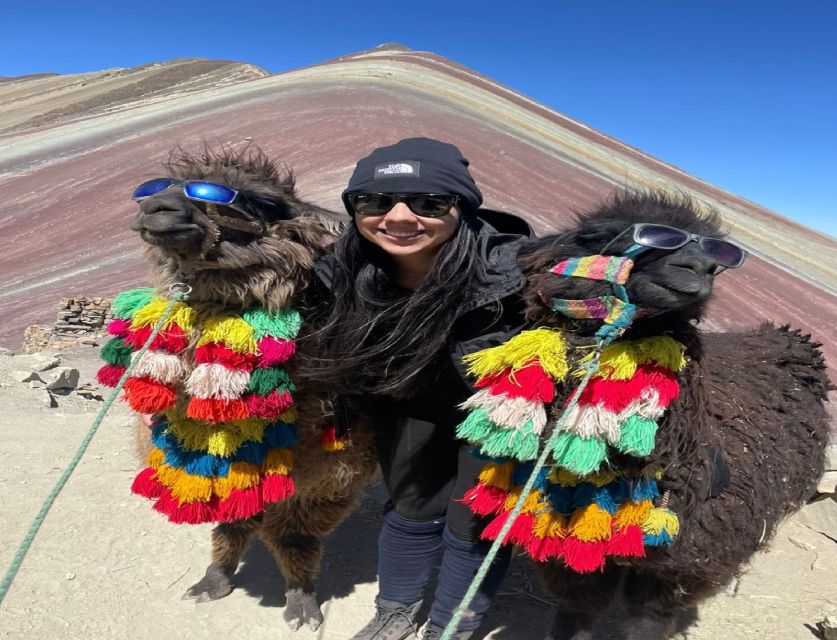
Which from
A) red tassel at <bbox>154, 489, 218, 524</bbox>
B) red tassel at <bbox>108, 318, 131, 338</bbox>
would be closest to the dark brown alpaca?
red tassel at <bbox>108, 318, 131, 338</bbox>

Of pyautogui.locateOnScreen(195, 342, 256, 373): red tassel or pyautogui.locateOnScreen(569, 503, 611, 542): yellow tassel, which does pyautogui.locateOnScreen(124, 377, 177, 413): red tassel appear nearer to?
pyautogui.locateOnScreen(195, 342, 256, 373): red tassel

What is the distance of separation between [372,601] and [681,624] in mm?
1298

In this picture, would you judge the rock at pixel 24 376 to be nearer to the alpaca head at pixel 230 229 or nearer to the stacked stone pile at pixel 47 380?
the stacked stone pile at pixel 47 380

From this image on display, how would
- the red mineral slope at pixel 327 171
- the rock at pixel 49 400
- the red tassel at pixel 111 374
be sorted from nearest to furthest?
1. the red tassel at pixel 111 374
2. the rock at pixel 49 400
3. the red mineral slope at pixel 327 171

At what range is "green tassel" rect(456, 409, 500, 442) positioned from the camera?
5.38 ft

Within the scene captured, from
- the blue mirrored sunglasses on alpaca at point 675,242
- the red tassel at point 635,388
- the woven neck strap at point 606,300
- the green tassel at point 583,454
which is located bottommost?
the green tassel at point 583,454

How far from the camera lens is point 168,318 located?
186 centimetres

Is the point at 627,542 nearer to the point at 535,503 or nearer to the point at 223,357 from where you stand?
the point at 535,503

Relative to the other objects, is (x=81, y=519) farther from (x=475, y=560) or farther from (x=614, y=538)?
(x=614, y=538)

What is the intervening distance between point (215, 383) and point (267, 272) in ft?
1.25

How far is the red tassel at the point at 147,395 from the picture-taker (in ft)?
5.97

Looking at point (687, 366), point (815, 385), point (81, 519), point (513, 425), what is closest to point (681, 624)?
point (815, 385)

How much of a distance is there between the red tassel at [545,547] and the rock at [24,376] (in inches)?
184

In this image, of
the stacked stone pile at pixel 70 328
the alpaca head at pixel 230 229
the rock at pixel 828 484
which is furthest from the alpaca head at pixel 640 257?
the stacked stone pile at pixel 70 328
